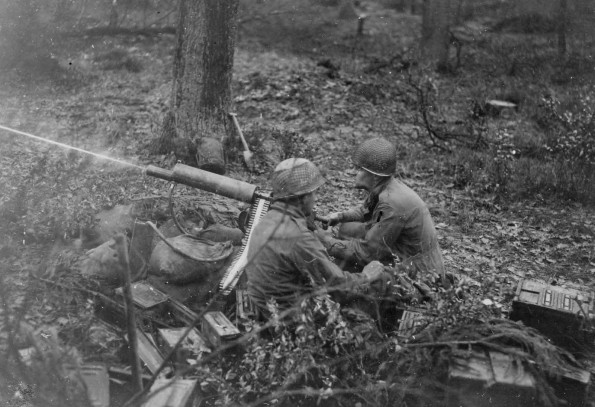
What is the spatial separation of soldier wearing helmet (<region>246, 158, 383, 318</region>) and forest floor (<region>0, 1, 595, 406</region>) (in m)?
1.47

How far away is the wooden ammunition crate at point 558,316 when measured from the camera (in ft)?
15.9

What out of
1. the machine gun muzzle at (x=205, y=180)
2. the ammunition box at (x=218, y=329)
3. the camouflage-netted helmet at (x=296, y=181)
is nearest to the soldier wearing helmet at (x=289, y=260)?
the camouflage-netted helmet at (x=296, y=181)

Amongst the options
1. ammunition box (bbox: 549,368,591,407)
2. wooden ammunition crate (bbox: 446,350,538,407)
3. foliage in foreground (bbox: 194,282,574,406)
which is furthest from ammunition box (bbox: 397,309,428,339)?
ammunition box (bbox: 549,368,591,407)

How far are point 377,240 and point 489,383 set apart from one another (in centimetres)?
186

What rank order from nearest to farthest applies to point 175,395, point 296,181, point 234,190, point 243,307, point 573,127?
point 175,395
point 296,181
point 243,307
point 234,190
point 573,127

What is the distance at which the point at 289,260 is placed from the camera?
15.9ft

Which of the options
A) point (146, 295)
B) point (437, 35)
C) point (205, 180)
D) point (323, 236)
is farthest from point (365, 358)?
point (437, 35)

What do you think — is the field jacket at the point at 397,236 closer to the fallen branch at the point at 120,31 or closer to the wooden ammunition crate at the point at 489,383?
the wooden ammunition crate at the point at 489,383

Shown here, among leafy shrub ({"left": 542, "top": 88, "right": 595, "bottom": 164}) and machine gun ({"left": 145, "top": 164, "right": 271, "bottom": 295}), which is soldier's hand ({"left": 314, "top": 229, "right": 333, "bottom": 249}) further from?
leafy shrub ({"left": 542, "top": 88, "right": 595, "bottom": 164})

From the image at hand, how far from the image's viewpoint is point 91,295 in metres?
5.46

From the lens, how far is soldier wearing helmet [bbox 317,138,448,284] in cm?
564

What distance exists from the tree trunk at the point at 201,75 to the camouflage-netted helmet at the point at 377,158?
10.8ft

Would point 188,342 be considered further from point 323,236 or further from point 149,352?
point 323,236

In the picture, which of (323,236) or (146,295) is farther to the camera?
(323,236)
